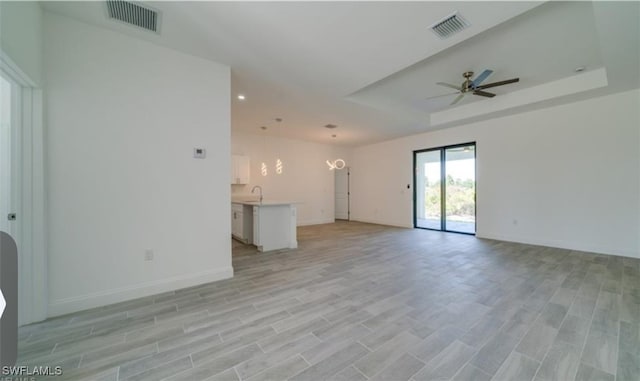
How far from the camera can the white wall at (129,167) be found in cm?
240

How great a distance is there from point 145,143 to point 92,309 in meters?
1.86

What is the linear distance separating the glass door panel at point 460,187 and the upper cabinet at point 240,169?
5.76 metres

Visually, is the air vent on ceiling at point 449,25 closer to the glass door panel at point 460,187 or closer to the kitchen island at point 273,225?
the kitchen island at point 273,225

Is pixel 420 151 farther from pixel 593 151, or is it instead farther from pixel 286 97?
pixel 286 97

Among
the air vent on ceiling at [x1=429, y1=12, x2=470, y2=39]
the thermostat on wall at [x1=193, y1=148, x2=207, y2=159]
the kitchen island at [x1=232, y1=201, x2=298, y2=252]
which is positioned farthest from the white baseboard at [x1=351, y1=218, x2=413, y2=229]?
the thermostat on wall at [x1=193, y1=148, x2=207, y2=159]

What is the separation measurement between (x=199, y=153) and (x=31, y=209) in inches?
62.2

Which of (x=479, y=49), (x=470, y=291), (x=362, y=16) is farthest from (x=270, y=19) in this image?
(x=470, y=291)

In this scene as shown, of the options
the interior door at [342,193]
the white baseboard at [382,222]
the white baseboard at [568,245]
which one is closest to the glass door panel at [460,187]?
the white baseboard at [568,245]

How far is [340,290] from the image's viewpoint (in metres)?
2.91

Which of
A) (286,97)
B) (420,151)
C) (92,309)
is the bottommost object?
(92,309)

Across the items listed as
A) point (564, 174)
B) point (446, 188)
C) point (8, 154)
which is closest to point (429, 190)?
point (446, 188)

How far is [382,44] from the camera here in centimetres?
283

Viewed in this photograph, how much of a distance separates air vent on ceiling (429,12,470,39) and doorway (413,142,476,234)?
4.45 metres

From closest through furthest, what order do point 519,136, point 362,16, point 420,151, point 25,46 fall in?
point 25,46 < point 362,16 < point 519,136 < point 420,151
